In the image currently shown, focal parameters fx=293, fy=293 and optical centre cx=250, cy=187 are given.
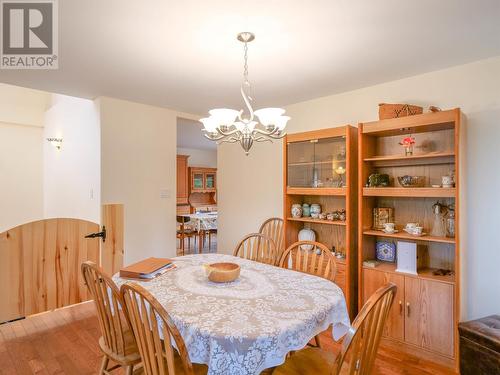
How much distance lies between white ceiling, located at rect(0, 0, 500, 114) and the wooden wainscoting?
1.42 m

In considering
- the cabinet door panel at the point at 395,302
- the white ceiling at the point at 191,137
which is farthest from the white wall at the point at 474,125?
the white ceiling at the point at 191,137

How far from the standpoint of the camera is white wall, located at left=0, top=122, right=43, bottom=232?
496 centimetres

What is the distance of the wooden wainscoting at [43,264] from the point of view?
247cm

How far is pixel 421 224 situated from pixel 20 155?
20.3 feet

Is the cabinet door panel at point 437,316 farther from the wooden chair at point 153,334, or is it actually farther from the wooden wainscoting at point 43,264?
the wooden wainscoting at point 43,264

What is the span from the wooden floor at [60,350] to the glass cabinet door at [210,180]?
5.68 metres

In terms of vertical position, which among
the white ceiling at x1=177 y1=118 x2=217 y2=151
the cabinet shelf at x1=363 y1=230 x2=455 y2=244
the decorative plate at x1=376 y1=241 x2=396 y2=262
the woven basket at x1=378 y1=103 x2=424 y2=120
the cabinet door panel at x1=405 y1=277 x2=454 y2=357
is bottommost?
the cabinet door panel at x1=405 y1=277 x2=454 y2=357

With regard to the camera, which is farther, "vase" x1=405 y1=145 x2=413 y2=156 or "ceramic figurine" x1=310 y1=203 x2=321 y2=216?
"ceramic figurine" x1=310 y1=203 x2=321 y2=216

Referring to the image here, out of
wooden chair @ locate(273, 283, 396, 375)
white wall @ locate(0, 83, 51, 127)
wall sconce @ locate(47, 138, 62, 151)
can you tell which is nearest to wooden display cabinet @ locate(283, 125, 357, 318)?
wooden chair @ locate(273, 283, 396, 375)

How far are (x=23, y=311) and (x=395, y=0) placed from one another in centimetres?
361

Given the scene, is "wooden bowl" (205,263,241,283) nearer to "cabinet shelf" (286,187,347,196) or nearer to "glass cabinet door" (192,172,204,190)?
"cabinet shelf" (286,187,347,196)

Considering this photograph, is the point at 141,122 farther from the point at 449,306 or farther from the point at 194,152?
the point at 194,152

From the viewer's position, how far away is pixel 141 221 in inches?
144

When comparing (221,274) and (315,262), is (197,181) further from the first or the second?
(221,274)
